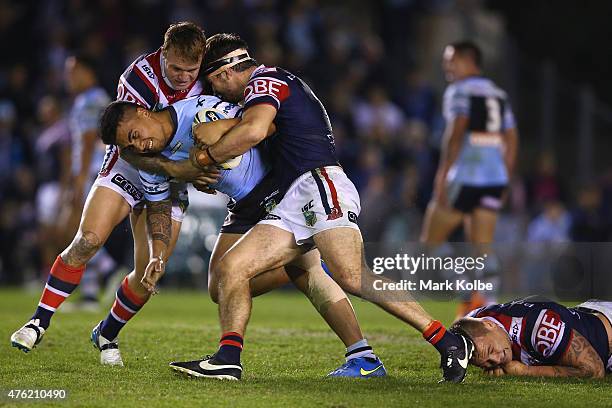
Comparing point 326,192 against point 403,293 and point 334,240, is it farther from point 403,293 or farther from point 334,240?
point 403,293

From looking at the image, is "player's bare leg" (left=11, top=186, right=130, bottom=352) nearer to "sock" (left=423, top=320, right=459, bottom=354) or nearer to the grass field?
the grass field

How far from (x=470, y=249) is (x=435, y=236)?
730mm

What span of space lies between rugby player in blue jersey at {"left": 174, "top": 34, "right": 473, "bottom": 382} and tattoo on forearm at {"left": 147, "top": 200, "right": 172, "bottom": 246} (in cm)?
68

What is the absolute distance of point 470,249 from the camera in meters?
10.9

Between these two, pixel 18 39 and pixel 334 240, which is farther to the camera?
pixel 18 39

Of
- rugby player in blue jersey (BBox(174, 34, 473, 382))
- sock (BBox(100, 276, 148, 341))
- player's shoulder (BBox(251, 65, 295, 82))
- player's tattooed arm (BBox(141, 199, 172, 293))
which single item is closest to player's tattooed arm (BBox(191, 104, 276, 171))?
rugby player in blue jersey (BBox(174, 34, 473, 382))

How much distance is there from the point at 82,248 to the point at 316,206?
5.79ft

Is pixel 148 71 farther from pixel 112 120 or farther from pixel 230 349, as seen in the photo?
pixel 230 349

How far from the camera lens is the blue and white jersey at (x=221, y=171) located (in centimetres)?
743

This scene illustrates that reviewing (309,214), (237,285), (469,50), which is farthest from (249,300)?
(469,50)

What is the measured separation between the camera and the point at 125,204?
8016 mm

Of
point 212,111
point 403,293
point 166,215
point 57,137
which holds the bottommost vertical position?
point 403,293

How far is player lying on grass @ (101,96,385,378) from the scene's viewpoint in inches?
287

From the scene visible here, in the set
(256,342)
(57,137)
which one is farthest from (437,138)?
(256,342)
